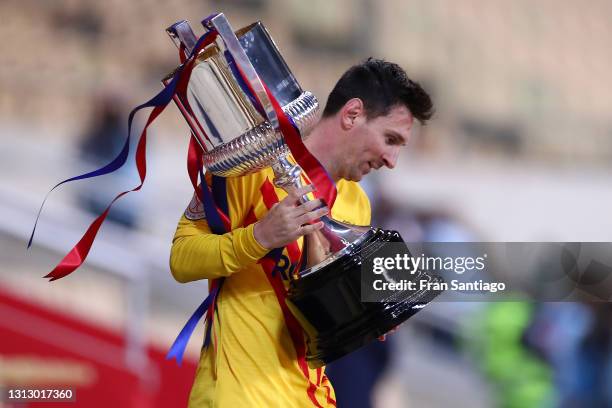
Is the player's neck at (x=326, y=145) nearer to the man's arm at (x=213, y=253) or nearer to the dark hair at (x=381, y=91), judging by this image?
the dark hair at (x=381, y=91)

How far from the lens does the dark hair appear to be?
7.75ft

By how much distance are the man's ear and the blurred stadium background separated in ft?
5.43

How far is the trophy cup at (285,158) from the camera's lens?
2062 mm

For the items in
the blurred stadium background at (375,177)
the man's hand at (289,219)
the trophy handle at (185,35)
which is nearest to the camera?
the man's hand at (289,219)

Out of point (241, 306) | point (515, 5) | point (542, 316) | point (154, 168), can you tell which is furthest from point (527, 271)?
point (241, 306)

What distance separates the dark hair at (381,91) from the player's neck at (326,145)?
0.15ft

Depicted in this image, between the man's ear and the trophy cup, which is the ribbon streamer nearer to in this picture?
the trophy cup

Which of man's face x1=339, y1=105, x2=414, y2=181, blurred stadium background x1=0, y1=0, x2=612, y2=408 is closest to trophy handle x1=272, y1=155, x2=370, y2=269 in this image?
man's face x1=339, y1=105, x2=414, y2=181

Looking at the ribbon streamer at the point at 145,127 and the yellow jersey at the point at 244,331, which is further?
the yellow jersey at the point at 244,331

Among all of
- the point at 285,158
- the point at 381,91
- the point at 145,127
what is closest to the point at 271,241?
the point at 285,158

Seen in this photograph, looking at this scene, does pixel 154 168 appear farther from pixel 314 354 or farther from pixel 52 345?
pixel 314 354

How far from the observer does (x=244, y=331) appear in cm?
223

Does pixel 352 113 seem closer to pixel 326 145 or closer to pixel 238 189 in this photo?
pixel 326 145

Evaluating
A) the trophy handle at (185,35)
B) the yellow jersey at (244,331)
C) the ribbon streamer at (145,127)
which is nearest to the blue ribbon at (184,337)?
the yellow jersey at (244,331)
